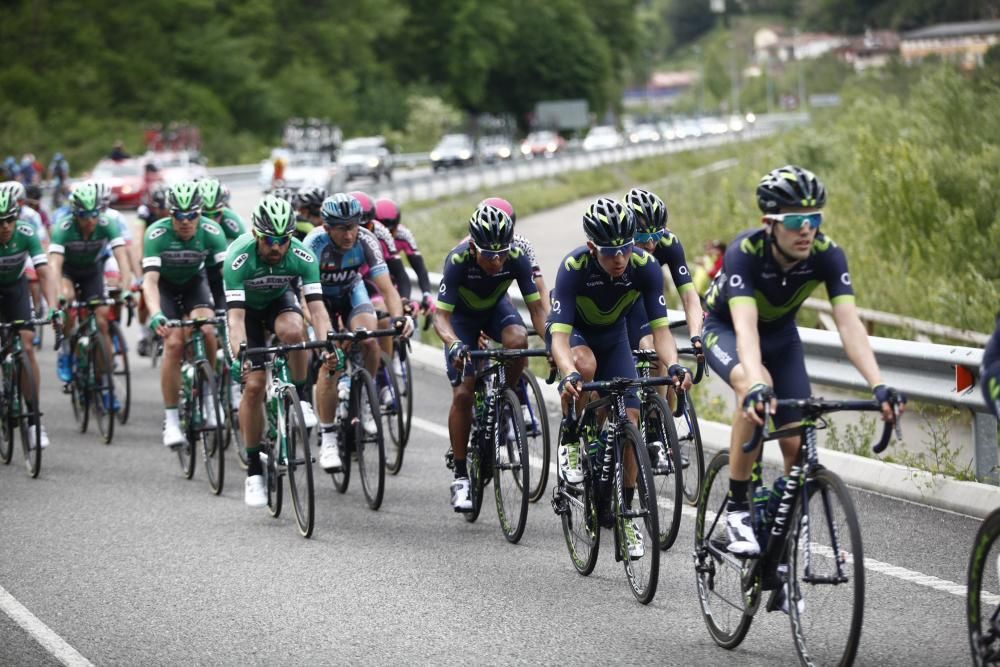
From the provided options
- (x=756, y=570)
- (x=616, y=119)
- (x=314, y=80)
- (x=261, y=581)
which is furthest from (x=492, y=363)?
(x=616, y=119)

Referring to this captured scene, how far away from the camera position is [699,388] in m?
14.1

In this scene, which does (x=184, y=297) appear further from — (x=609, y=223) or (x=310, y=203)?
(x=609, y=223)

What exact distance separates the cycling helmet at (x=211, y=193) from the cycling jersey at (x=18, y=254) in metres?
1.35

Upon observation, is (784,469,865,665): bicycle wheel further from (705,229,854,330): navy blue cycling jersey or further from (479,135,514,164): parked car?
(479,135,514,164): parked car

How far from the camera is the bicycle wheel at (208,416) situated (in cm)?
1134

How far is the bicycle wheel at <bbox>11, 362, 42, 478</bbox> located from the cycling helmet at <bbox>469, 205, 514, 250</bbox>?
4.57 metres

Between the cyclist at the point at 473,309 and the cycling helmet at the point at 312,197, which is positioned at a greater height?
the cycling helmet at the point at 312,197

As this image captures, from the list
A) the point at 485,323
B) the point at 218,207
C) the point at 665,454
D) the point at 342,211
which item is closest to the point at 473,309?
the point at 485,323

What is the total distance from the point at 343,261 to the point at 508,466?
2841 mm

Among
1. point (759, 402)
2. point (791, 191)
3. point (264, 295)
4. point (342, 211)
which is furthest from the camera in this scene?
point (342, 211)

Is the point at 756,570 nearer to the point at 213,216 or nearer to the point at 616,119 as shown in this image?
the point at 213,216

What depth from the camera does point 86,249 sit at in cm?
1404

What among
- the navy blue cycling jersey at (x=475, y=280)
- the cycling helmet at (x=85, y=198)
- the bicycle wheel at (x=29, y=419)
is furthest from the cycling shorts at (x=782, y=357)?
the cycling helmet at (x=85, y=198)

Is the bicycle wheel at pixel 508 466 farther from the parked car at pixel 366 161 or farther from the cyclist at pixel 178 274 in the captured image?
the parked car at pixel 366 161
